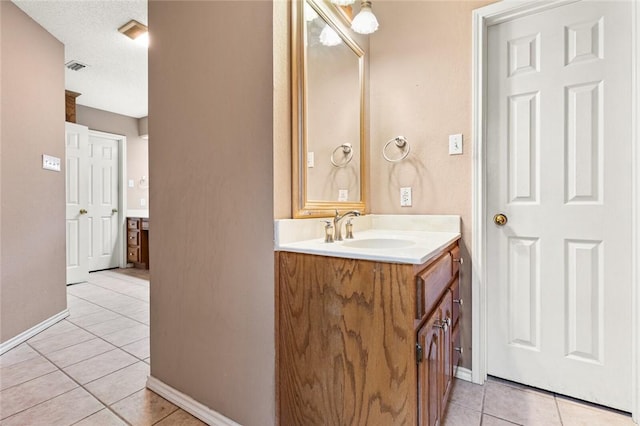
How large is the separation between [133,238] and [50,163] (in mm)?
2336

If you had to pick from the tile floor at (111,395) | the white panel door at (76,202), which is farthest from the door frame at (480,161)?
the white panel door at (76,202)

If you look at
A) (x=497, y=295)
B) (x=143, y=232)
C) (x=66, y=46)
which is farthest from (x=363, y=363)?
(x=143, y=232)

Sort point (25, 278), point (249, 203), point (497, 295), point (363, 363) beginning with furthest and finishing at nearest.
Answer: point (25, 278)
point (497, 295)
point (249, 203)
point (363, 363)

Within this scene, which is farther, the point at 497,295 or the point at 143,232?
the point at 143,232

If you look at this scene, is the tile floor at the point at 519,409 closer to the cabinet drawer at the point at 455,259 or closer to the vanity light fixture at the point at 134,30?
the cabinet drawer at the point at 455,259

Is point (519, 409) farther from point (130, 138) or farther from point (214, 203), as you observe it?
point (130, 138)

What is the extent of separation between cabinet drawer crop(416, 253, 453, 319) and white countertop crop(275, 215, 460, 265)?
6cm

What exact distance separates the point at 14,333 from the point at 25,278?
0.38 metres

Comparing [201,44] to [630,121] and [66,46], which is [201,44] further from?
[66,46]

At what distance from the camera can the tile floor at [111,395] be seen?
1384mm

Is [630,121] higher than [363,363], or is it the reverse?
[630,121]

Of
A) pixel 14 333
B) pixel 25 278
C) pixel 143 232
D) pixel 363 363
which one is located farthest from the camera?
pixel 143 232

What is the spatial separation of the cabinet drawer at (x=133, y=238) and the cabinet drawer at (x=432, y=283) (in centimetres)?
451

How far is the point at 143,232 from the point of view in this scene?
4.48 m
